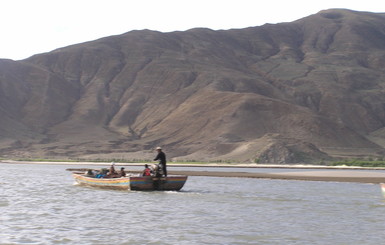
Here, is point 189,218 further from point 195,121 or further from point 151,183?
point 195,121

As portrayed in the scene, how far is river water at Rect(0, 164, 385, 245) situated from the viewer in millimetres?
23828

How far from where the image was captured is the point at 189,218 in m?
29.6

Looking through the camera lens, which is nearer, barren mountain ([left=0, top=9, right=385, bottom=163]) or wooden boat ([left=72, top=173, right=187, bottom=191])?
wooden boat ([left=72, top=173, right=187, bottom=191])

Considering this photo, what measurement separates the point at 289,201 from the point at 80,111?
15429cm

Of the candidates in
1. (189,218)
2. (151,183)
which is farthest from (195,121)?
(189,218)

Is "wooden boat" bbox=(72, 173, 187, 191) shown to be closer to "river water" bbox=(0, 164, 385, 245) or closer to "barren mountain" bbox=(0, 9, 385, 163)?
"river water" bbox=(0, 164, 385, 245)

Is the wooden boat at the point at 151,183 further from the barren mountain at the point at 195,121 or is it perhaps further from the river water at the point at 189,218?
the barren mountain at the point at 195,121

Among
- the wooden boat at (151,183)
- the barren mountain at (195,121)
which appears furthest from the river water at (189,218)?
the barren mountain at (195,121)

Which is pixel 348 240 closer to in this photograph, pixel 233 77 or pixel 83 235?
pixel 83 235

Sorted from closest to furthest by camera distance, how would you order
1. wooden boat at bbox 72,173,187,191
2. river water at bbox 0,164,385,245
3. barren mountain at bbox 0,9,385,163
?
1. river water at bbox 0,164,385,245
2. wooden boat at bbox 72,173,187,191
3. barren mountain at bbox 0,9,385,163

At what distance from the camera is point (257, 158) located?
128000 millimetres

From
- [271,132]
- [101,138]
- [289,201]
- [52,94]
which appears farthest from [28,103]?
[289,201]

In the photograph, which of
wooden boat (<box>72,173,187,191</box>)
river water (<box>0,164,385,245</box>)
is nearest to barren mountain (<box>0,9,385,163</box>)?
wooden boat (<box>72,173,187,191</box>)

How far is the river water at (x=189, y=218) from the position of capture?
938 inches
